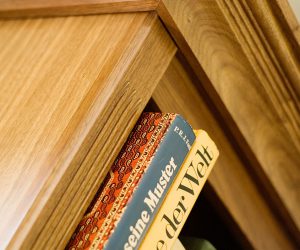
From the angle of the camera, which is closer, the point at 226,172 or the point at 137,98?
the point at 137,98

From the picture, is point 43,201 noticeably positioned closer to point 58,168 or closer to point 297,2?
point 58,168

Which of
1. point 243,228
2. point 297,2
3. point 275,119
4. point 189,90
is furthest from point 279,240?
point 297,2

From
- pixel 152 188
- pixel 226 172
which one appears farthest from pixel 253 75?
pixel 152 188

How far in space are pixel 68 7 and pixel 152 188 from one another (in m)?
0.26

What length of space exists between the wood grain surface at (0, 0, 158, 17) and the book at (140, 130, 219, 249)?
162 mm

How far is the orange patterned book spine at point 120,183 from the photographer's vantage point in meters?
0.44

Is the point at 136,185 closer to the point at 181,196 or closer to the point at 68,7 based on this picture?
the point at 181,196

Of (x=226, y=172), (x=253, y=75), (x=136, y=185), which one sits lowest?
(x=136, y=185)

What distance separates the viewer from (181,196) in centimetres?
50

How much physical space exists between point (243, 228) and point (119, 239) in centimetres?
29

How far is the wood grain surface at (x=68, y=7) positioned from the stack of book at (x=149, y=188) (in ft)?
0.42

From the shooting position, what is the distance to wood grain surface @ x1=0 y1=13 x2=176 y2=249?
412mm

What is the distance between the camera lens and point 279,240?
2.41 feet

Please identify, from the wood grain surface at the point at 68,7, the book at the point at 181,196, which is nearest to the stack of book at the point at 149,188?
the book at the point at 181,196
